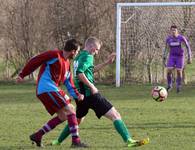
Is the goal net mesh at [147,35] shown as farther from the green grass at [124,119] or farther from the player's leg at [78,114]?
the player's leg at [78,114]

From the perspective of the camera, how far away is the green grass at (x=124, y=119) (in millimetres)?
8820

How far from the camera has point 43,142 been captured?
8.98m

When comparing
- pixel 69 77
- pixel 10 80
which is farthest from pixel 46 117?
pixel 10 80

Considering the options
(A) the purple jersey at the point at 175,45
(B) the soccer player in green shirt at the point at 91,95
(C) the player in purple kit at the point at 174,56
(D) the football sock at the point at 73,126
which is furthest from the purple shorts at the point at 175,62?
(D) the football sock at the point at 73,126

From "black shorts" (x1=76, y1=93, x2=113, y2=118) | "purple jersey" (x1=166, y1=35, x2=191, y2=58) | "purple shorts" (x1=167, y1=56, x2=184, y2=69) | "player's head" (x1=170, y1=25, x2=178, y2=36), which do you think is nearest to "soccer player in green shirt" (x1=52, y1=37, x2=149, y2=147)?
"black shorts" (x1=76, y1=93, x2=113, y2=118)

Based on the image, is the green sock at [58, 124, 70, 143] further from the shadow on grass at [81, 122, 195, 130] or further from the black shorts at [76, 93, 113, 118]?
the shadow on grass at [81, 122, 195, 130]

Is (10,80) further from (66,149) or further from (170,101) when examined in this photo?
(66,149)

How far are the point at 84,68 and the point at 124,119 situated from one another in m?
3.43

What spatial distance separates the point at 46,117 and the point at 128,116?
1.66m

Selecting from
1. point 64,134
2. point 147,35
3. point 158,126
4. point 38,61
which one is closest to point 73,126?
point 64,134

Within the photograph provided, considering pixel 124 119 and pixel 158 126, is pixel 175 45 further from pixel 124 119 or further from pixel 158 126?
pixel 158 126

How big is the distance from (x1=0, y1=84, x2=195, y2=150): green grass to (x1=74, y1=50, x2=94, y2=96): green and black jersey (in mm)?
827

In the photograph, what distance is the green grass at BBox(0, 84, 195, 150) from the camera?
8.82 meters

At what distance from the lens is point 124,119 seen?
11.6 metres
